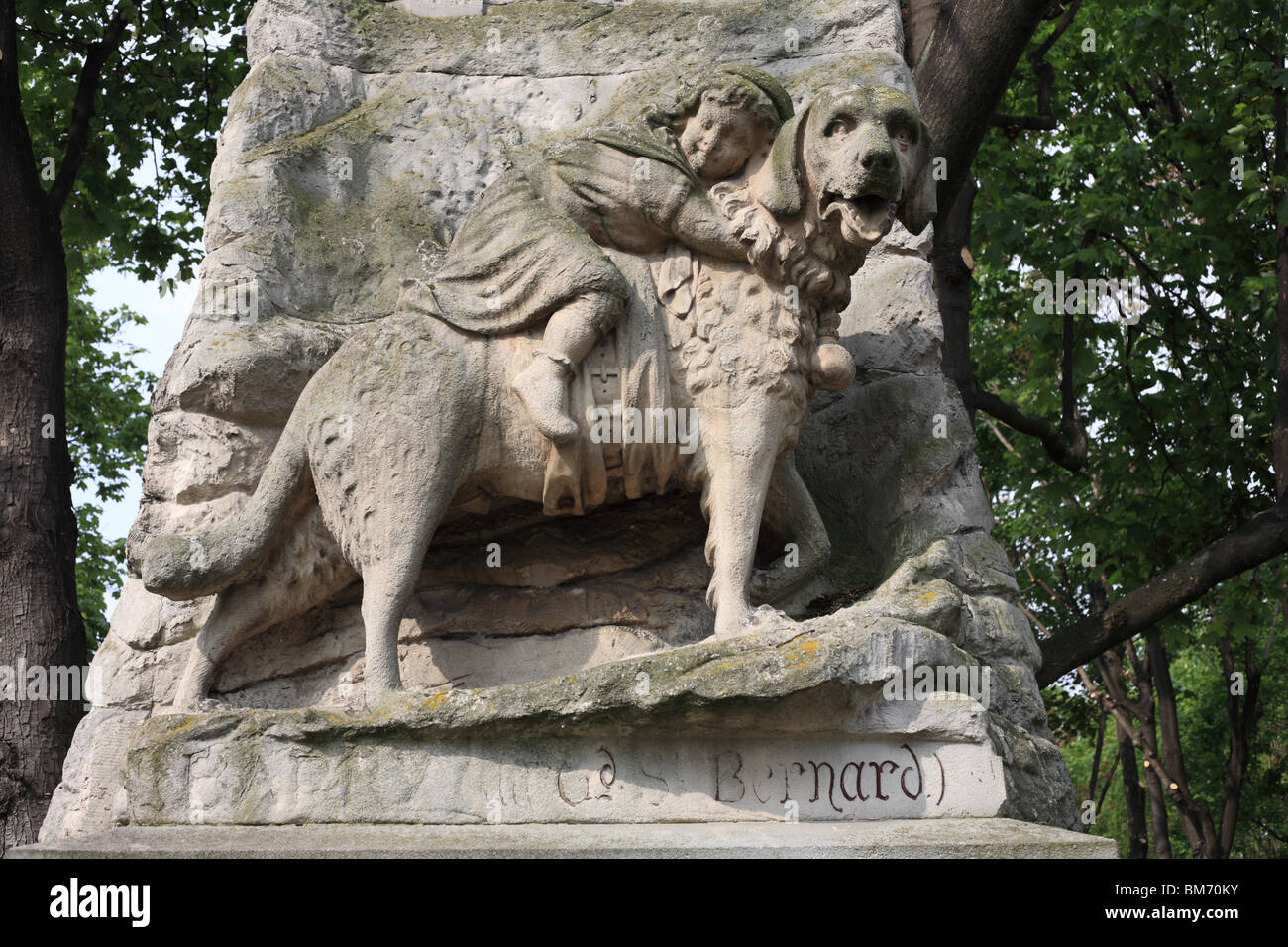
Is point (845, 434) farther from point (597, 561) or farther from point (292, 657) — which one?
point (292, 657)

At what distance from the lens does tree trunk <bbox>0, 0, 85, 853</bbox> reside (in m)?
7.29

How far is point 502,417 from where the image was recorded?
15.8 ft

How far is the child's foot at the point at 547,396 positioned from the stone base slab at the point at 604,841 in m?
1.12

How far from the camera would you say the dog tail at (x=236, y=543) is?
15.8 ft

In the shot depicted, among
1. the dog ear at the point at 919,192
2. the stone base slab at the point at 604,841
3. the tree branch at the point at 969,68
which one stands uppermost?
the tree branch at the point at 969,68

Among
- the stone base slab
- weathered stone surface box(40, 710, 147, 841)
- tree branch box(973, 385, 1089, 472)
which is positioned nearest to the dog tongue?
the stone base slab

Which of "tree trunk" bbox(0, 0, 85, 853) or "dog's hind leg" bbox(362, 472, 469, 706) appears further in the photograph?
"tree trunk" bbox(0, 0, 85, 853)

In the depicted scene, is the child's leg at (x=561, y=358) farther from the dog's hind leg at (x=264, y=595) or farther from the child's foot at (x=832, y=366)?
the dog's hind leg at (x=264, y=595)

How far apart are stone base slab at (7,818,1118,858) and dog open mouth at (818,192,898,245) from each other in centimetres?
166

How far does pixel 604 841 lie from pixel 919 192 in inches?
85.3

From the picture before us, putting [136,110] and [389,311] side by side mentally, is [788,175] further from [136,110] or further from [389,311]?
[136,110]

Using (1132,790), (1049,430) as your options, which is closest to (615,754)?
(1049,430)

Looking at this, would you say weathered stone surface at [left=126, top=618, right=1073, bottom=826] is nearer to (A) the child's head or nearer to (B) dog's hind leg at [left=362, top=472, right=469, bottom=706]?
(B) dog's hind leg at [left=362, top=472, right=469, bottom=706]

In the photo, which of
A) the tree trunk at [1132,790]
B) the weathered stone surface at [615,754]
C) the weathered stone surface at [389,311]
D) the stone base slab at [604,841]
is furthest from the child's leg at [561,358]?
the tree trunk at [1132,790]
